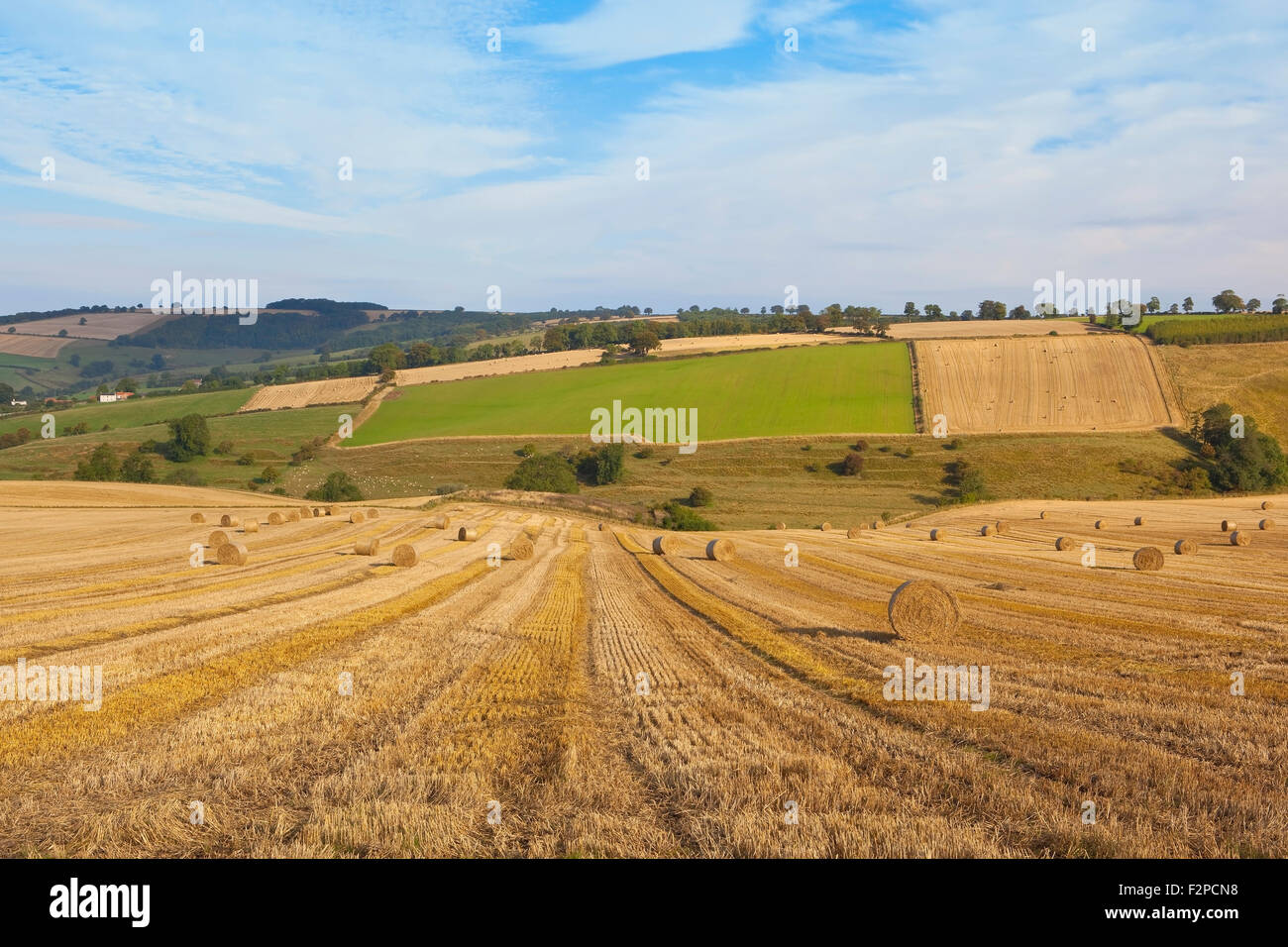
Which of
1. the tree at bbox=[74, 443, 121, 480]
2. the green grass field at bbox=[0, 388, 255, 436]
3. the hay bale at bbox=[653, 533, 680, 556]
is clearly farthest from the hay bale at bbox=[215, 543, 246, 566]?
the green grass field at bbox=[0, 388, 255, 436]

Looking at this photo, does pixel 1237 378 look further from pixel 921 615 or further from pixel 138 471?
pixel 138 471

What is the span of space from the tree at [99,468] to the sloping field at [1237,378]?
110 m

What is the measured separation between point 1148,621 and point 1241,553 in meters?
17.9

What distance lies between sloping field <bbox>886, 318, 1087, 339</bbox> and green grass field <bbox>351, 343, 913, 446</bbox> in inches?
493

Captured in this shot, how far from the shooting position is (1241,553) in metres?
29.8

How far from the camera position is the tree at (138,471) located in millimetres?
76562

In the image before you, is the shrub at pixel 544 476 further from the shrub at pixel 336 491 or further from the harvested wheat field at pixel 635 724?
the harvested wheat field at pixel 635 724

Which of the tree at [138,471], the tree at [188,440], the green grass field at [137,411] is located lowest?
the tree at [138,471]

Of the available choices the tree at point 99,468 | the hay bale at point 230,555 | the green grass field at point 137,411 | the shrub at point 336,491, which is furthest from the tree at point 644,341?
the hay bale at point 230,555

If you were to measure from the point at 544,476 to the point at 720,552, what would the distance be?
1639 inches

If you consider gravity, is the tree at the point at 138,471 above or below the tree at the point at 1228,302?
below

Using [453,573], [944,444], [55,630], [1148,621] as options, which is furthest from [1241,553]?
[944,444]

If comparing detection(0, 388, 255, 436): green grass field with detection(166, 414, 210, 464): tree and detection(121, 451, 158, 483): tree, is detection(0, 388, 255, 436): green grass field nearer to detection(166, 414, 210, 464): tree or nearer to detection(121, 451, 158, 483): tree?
detection(166, 414, 210, 464): tree
